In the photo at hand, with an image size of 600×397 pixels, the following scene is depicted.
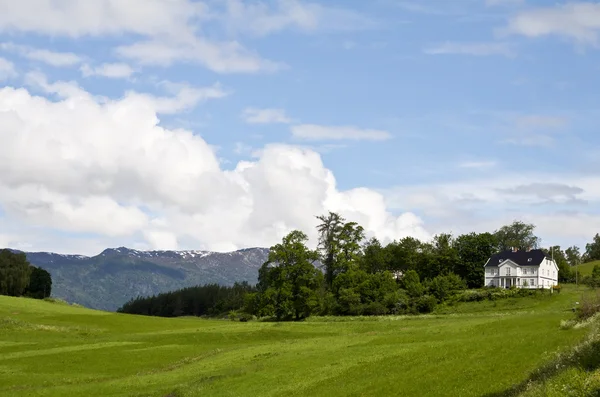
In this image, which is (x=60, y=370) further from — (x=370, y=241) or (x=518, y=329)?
(x=370, y=241)

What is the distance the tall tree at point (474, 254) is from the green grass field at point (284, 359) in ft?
249

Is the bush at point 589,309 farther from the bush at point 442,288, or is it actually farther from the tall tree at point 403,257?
the tall tree at point 403,257

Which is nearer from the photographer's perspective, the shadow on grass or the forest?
the shadow on grass

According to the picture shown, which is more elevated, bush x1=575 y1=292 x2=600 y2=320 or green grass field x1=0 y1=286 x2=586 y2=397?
bush x1=575 y1=292 x2=600 y2=320

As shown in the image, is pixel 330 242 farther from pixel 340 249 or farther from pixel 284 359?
pixel 284 359

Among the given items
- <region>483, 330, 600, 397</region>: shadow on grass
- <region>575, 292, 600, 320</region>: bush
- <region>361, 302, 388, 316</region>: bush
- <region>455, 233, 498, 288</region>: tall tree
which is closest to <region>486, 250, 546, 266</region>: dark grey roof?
<region>455, 233, 498, 288</region>: tall tree

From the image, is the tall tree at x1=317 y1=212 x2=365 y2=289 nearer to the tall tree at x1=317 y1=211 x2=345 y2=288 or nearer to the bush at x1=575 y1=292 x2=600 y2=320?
the tall tree at x1=317 y1=211 x2=345 y2=288

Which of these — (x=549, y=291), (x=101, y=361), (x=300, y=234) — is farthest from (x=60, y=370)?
(x=549, y=291)

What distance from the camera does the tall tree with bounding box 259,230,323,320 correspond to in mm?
110688

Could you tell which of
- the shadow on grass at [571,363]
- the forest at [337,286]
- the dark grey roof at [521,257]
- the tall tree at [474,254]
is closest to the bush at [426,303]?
the forest at [337,286]

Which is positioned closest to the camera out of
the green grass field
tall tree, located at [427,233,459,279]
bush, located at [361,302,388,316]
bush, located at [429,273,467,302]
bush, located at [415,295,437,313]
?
the green grass field

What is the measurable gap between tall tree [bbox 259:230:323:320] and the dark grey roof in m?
59.8

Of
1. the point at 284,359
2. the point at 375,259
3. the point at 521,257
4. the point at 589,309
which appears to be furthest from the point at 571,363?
the point at 521,257

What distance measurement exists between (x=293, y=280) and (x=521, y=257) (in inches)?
2748
